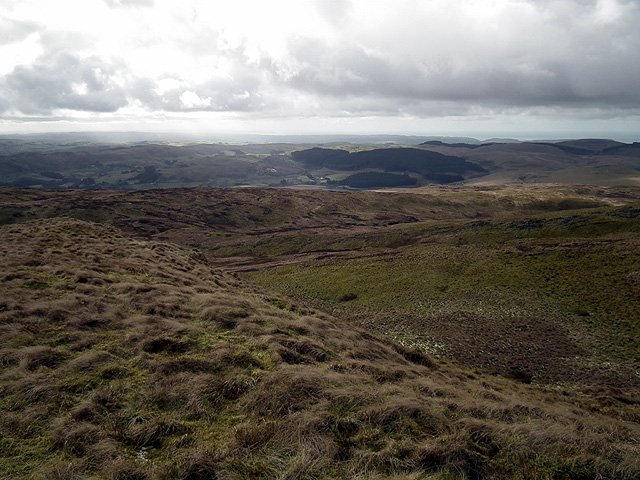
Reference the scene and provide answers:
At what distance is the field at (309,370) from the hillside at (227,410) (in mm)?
51

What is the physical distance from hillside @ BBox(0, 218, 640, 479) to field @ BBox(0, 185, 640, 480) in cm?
5

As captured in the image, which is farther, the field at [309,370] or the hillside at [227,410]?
the field at [309,370]

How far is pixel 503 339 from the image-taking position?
3003cm

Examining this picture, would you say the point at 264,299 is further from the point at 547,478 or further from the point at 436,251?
the point at 436,251

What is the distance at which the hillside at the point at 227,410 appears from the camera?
7699 mm

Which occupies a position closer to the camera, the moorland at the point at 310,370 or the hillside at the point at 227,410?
the hillside at the point at 227,410

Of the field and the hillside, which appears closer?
the hillside

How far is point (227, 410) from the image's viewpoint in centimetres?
972

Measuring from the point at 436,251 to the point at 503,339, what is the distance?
32.9 meters

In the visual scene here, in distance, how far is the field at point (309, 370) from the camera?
8.09 metres

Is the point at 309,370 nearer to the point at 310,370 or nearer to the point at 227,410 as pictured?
the point at 310,370

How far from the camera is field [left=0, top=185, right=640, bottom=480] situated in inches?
319

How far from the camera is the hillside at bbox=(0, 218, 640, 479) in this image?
7.70 m

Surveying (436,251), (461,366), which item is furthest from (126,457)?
(436,251)
